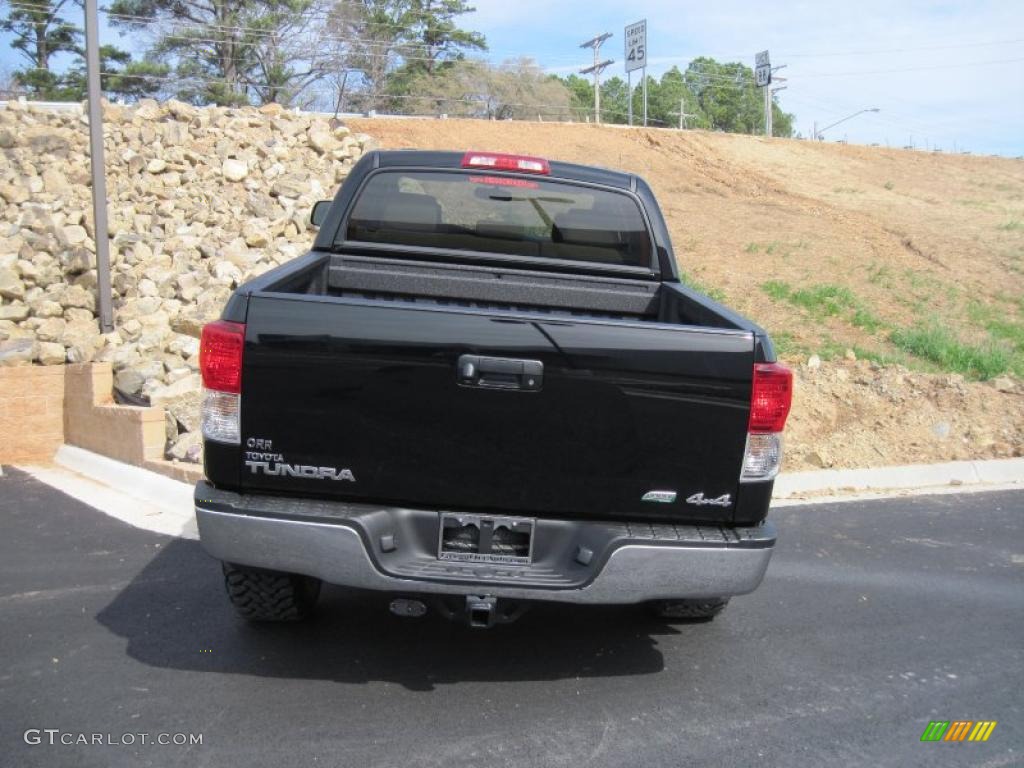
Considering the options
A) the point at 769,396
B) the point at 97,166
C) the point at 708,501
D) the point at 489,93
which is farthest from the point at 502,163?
the point at 489,93

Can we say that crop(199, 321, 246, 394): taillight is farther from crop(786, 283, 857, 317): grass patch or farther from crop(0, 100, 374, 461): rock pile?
crop(786, 283, 857, 317): grass patch

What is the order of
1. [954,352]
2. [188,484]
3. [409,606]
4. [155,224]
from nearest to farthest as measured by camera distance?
[409,606], [188,484], [954,352], [155,224]

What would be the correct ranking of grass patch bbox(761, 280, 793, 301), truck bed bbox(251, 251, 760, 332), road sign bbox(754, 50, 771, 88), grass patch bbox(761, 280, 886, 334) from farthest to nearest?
road sign bbox(754, 50, 771, 88) → grass patch bbox(761, 280, 793, 301) → grass patch bbox(761, 280, 886, 334) → truck bed bbox(251, 251, 760, 332)

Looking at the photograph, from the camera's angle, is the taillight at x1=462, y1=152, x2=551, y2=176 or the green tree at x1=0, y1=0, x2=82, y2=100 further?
the green tree at x1=0, y1=0, x2=82, y2=100

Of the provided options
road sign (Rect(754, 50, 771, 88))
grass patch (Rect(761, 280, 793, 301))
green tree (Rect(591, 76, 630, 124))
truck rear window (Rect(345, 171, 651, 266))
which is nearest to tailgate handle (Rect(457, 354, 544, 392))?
truck rear window (Rect(345, 171, 651, 266))

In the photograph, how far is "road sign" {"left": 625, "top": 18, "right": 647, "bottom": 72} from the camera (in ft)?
155

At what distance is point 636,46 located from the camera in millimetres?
47625

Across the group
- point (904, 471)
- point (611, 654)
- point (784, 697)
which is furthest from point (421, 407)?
point (904, 471)

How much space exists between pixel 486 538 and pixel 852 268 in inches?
526

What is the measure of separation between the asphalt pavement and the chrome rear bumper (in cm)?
58

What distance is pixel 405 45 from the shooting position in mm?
49469

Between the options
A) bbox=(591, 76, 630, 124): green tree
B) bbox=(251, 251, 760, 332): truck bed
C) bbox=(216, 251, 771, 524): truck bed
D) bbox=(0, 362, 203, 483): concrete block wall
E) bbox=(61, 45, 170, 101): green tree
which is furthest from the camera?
bbox=(591, 76, 630, 124): green tree

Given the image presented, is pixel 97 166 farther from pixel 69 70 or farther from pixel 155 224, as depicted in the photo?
pixel 69 70

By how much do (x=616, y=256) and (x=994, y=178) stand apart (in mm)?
34071
